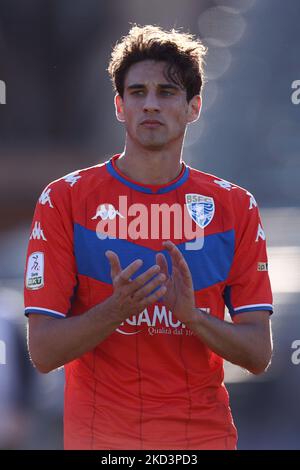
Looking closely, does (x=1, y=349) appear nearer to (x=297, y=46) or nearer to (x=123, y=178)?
(x=123, y=178)

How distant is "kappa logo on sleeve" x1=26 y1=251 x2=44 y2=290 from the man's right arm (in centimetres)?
9

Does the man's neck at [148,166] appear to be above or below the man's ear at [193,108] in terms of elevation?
below

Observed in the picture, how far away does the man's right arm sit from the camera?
2043 mm

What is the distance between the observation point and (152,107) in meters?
2.42

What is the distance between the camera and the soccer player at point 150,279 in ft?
7.63

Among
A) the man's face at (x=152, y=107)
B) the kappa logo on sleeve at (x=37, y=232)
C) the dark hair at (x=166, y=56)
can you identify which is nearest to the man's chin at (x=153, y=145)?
the man's face at (x=152, y=107)

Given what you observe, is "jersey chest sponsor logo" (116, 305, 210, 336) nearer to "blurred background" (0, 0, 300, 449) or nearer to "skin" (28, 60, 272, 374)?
"skin" (28, 60, 272, 374)

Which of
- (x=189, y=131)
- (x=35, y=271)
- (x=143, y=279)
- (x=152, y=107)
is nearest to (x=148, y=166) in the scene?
(x=152, y=107)

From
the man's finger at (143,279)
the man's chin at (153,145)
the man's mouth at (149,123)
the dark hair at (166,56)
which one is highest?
the dark hair at (166,56)

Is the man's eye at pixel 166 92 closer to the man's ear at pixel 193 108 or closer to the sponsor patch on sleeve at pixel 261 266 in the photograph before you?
the man's ear at pixel 193 108

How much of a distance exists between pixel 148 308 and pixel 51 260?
0.31m

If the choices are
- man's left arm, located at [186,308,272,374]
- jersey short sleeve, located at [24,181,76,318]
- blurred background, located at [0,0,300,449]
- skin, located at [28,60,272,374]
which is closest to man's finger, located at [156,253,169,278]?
skin, located at [28,60,272,374]

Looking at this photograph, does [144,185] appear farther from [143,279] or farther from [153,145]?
[143,279]

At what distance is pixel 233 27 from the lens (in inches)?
145
